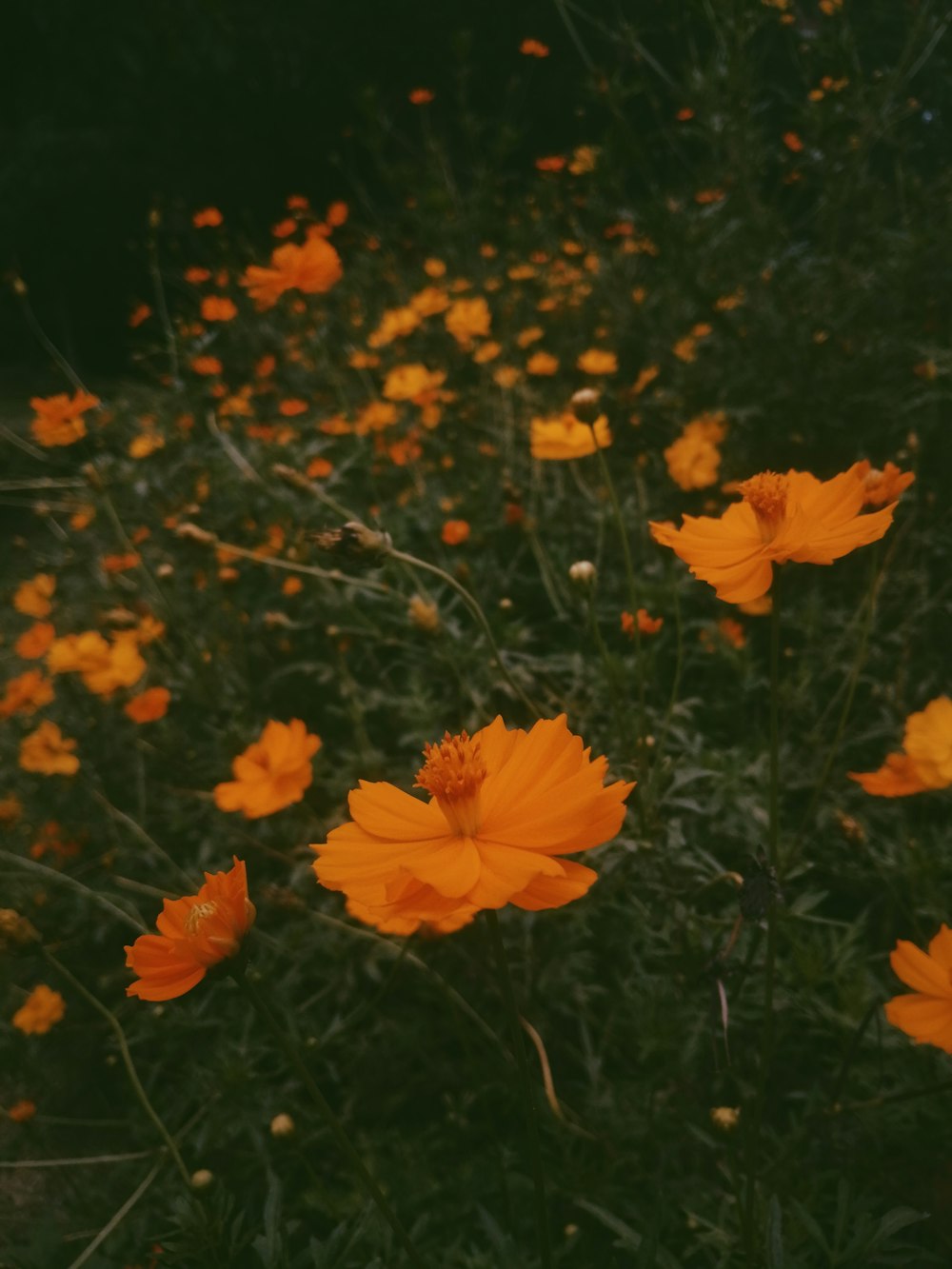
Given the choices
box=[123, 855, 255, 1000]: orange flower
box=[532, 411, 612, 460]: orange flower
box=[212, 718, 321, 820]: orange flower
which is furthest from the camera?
box=[532, 411, 612, 460]: orange flower

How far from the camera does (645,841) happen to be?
974 mm

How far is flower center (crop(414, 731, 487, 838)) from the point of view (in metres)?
0.58

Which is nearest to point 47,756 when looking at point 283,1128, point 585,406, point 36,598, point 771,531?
point 36,598

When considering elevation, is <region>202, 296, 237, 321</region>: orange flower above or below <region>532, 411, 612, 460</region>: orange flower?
below

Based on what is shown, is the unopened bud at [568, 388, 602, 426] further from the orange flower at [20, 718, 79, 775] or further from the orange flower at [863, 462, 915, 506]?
the orange flower at [20, 718, 79, 775]

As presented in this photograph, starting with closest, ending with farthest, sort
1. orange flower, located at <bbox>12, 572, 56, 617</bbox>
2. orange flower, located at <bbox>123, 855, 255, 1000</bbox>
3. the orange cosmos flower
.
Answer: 1. orange flower, located at <bbox>123, 855, 255, 1000</bbox>
2. the orange cosmos flower
3. orange flower, located at <bbox>12, 572, 56, 617</bbox>

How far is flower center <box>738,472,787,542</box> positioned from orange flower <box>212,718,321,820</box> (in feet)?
2.59

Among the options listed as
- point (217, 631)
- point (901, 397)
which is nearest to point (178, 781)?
point (217, 631)

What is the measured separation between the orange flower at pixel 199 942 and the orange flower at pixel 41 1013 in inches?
42.2

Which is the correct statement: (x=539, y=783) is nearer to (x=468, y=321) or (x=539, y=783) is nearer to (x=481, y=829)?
(x=481, y=829)

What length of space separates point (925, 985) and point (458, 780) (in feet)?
1.43

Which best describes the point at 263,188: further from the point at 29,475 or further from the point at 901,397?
the point at 901,397

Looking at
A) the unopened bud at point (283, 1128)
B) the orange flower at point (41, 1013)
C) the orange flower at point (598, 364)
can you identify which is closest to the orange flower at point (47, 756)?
the orange flower at point (41, 1013)

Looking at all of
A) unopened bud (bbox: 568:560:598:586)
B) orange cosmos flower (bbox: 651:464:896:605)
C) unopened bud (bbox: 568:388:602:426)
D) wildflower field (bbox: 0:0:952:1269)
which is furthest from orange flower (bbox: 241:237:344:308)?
orange cosmos flower (bbox: 651:464:896:605)
